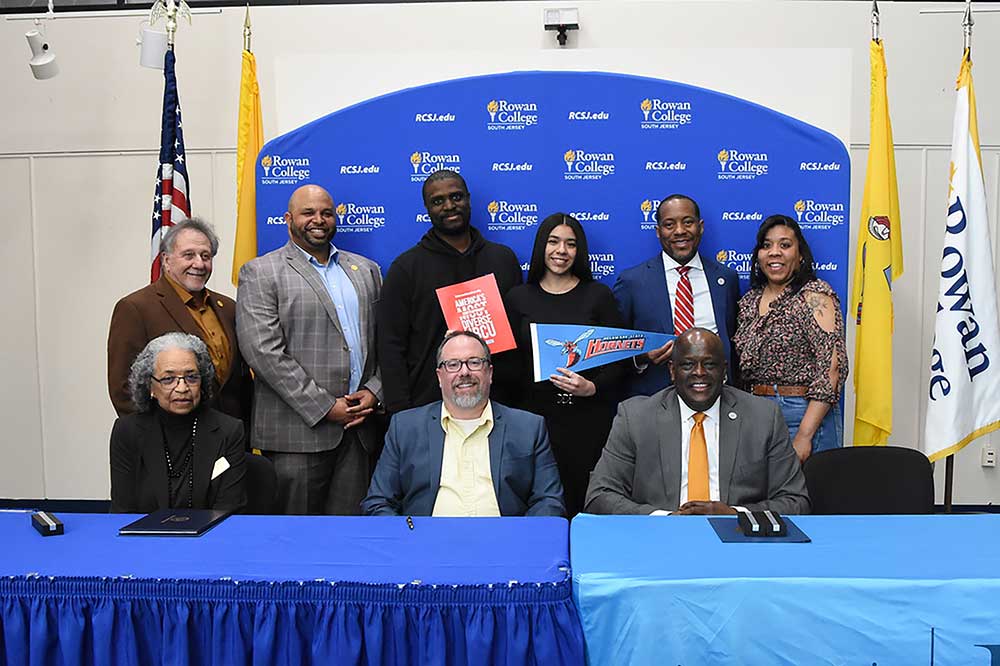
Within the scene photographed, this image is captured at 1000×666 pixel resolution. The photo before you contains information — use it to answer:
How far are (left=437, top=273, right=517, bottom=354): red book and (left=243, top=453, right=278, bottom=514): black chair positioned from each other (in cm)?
111

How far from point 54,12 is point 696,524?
4947 mm

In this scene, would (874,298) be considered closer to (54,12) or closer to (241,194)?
(241,194)

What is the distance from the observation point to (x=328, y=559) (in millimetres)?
1943

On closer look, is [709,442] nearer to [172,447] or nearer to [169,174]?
[172,447]

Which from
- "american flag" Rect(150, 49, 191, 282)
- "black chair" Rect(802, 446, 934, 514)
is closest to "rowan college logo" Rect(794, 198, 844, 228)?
"black chair" Rect(802, 446, 934, 514)

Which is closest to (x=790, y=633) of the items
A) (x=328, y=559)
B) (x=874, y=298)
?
(x=328, y=559)

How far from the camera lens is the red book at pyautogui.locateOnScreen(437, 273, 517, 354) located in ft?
12.0

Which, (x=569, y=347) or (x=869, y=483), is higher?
(x=569, y=347)

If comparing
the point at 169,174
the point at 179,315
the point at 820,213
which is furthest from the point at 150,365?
the point at 820,213

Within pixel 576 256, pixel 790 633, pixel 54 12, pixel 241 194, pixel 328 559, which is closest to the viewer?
pixel 790 633

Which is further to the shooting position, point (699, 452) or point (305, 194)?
point (305, 194)

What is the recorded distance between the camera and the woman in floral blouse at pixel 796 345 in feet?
11.5

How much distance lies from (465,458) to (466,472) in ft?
0.15

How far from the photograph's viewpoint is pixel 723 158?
430 cm
